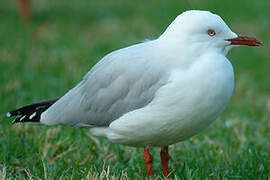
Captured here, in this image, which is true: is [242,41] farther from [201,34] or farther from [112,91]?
[112,91]

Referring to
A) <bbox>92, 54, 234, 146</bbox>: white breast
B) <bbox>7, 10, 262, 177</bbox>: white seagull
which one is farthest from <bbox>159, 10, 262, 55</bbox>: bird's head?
<bbox>92, 54, 234, 146</bbox>: white breast

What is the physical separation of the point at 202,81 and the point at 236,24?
7.66 m

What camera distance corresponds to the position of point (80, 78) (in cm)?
640

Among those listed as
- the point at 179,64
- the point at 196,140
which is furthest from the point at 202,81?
the point at 196,140

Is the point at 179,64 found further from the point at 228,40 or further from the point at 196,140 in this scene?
the point at 196,140

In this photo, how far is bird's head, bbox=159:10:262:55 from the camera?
10.2ft

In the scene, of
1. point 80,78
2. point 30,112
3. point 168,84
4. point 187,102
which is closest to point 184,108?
point 187,102

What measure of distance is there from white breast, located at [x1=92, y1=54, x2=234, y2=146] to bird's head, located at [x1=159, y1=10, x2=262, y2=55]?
0.35 ft

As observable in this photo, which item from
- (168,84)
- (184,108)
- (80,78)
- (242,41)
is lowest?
(184,108)

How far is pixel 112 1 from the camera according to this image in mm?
12883

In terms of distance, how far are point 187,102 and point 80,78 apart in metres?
3.61

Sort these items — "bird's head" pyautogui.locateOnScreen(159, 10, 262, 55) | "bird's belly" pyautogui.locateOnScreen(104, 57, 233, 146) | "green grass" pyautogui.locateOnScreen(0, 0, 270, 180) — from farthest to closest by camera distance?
1. "green grass" pyautogui.locateOnScreen(0, 0, 270, 180)
2. "bird's head" pyautogui.locateOnScreen(159, 10, 262, 55)
3. "bird's belly" pyautogui.locateOnScreen(104, 57, 233, 146)

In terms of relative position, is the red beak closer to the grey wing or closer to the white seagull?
the white seagull

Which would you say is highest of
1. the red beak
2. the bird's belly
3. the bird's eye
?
the bird's eye
